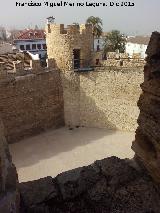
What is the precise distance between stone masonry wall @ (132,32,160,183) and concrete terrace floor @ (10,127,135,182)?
8834 mm

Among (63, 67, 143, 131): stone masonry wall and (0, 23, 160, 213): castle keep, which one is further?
(63, 67, 143, 131): stone masonry wall

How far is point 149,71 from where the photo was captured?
4.21 metres

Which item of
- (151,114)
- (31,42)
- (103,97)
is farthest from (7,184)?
(31,42)

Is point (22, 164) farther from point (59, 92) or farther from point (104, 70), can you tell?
point (104, 70)

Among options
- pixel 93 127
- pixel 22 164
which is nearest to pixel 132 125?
pixel 93 127

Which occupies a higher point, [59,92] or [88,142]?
[59,92]

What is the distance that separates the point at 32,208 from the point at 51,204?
0.28m

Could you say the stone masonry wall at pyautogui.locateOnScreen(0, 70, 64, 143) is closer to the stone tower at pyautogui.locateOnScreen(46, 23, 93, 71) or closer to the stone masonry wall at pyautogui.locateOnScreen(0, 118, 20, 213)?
the stone tower at pyautogui.locateOnScreen(46, 23, 93, 71)

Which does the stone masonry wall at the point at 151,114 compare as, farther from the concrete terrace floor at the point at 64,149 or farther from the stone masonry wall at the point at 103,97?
the stone masonry wall at the point at 103,97

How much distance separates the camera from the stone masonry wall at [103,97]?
16250mm

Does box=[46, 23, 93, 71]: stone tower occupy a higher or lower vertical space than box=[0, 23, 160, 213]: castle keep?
higher

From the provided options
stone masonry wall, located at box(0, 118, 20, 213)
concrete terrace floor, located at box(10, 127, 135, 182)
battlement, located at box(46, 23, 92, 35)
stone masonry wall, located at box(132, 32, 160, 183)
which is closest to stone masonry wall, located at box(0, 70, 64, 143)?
concrete terrace floor, located at box(10, 127, 135, 182)

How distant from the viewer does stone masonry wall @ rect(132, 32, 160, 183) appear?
13.4ft

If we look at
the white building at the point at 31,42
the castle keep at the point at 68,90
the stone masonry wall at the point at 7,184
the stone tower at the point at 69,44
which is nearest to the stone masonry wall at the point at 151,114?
the stone masonry wall at the point at 7,184
